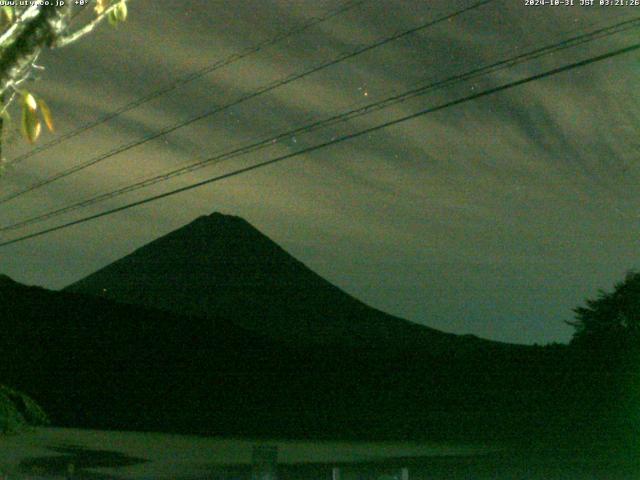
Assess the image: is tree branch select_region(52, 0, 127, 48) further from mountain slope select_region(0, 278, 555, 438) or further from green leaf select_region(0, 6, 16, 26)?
mountain slope select_region(0, 278, 555, 438)

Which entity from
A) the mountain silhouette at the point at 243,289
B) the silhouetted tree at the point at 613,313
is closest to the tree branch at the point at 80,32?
the silhouetted tree at the point at 613,313

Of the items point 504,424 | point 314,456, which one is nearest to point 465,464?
point 314,456

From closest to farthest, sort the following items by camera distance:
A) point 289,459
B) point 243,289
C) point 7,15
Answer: point 7,15, point 289,459, point 243,289

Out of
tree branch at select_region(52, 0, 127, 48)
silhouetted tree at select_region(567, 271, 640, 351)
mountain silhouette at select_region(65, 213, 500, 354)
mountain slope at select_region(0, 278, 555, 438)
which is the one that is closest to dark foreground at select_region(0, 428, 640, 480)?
mountain slope at select_region(0, 278, 555, 438)

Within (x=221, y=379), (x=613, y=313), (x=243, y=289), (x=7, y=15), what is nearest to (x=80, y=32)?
(x=7, y=15)

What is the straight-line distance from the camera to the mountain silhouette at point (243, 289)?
90062 millimetres

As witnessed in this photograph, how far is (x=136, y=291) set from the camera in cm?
10244

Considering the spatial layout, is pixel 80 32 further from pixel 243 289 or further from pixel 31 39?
pixel 243 289

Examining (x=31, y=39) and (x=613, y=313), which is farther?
(x=613, y=313)

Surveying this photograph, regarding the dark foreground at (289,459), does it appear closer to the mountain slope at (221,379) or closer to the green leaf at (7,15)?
the mountain slope at (221,379)

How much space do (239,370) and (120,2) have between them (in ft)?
97.0

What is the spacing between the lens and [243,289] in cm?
11600

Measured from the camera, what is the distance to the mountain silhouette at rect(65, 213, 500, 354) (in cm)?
9006

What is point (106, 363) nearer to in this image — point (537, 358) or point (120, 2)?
point (537, 358)
